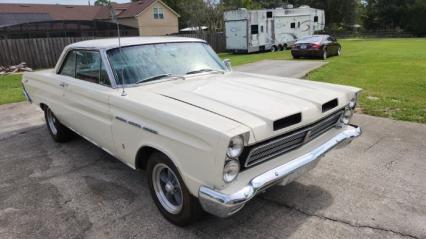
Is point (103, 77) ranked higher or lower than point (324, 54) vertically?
higher

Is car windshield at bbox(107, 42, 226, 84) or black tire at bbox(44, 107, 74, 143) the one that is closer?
car windshield at bbox(107, 42, 226, 84)

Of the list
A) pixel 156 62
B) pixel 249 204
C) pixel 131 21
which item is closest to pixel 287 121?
pixel 249 204

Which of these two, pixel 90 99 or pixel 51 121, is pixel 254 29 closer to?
pixel 51 121

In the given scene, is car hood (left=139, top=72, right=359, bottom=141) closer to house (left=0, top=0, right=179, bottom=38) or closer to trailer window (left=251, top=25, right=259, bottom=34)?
trailer window (left=251, top=25, right=259, bottom=34)

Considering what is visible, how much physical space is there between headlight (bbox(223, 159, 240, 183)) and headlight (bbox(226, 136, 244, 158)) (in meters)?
0.07

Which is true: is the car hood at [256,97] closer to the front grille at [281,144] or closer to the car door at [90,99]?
the front grille at [281,144]

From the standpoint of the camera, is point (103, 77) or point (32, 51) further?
point (32, 51)

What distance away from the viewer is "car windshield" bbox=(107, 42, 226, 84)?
4.09 m

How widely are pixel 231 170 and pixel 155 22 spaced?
49.2 m

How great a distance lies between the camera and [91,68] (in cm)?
457

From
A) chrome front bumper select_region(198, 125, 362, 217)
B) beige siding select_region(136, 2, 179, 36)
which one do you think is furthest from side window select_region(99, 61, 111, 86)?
beige siding select_region(136, 2, 179, 36)

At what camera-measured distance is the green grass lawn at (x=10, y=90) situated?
400 inches

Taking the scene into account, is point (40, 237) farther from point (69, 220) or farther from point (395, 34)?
point (395, 34)

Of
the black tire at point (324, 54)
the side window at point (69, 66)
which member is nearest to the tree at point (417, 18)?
the black tire at point (324, 54)
